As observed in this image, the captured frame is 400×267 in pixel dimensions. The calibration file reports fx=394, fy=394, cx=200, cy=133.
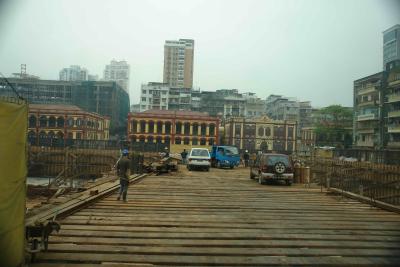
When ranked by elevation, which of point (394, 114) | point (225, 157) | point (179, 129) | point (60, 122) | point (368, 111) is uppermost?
point (368, 111)

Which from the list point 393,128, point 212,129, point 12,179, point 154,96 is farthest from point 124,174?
point 154,96

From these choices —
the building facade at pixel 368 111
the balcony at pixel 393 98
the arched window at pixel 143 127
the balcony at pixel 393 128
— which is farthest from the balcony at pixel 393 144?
the arched window at pixel 143 127

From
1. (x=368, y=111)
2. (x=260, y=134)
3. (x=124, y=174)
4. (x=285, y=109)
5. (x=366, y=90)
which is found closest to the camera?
(x=124, y=174)

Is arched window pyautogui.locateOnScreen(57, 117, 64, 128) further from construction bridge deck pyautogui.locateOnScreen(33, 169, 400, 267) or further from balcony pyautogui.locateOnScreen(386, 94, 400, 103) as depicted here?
construction bridge deck pyautogui.locateOnScreen(33, 169, 400, 267)

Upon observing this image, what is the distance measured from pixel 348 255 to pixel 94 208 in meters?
6.40

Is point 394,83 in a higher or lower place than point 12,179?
higher

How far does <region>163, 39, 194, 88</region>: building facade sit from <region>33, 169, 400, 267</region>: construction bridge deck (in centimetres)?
16098

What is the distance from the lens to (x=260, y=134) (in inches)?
3733

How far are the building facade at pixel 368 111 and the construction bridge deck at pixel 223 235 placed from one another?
57.3 m

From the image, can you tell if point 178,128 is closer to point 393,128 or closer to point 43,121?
point 43,121

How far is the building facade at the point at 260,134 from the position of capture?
93.5 m

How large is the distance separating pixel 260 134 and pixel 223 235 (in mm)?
88314

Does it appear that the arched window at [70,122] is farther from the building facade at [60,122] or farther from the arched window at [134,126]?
the arched window at [134,126]

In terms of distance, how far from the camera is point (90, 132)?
72188mm
